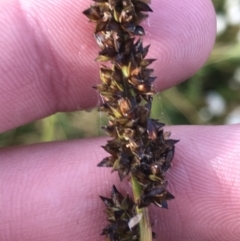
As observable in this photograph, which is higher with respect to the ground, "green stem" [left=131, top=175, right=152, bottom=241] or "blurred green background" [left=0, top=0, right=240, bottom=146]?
"green stem" [left=131, top=175, right=152, bottom=241]

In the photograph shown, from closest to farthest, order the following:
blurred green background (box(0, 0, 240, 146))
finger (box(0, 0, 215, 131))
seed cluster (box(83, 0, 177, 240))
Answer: seed cluster (box(83, 0, 177, 240)) → finger (box(0, 0, 215, 131)) → blurred green background (box(0, 0, 240, 146))

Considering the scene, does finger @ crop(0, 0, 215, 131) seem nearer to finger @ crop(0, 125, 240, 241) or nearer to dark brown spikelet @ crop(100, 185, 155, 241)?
finger @ crop(0, 125, 240, 241)

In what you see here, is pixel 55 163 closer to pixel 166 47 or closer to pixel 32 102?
pixel 32 102

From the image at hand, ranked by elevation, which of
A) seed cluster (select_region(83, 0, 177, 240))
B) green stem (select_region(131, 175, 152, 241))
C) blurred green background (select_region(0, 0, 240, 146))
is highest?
seed cluster (select_region(83, 0, 177, 240))

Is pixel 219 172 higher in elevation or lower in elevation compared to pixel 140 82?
lower

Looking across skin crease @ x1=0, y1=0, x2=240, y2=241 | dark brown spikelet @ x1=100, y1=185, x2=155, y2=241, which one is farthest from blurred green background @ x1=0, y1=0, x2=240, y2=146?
dark brown spikelet @ x1=100, y1=185, x2=155, y2=241

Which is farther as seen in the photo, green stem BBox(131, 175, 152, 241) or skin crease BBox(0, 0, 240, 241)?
skin crease BBox(0, 0, 240, 241)

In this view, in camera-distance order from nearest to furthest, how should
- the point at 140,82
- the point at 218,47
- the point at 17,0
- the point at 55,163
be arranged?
1. the point at 140,82
2. the point at 17,0
3. the point at 55,163
4. the point at 218,47

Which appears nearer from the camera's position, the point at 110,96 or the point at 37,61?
the point at 110,96

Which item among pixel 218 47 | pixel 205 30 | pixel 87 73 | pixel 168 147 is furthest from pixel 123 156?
pixel 218 47
